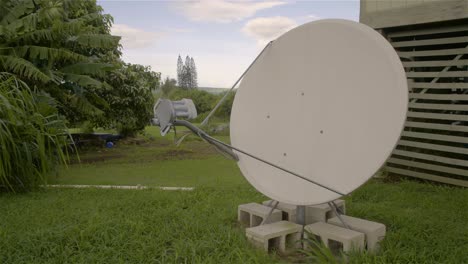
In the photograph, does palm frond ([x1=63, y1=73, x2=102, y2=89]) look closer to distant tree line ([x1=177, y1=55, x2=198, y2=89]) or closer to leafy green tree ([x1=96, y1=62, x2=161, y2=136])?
leafy green tree ([x1=96, y1=62, x2=161, y2=136])

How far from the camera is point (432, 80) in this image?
6867 millimetres

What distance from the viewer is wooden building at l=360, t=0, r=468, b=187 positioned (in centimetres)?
635

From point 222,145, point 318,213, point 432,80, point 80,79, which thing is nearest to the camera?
point 222,145

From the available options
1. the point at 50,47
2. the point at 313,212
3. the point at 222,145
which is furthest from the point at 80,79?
the point at 313,212

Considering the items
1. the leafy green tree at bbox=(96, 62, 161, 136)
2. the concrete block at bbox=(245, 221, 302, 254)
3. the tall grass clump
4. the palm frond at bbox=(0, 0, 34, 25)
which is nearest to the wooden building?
the concrete block at bbox=(245, 221, 302, 254)

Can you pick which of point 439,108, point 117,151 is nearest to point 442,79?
point 439,108

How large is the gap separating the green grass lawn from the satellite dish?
2.17 ft

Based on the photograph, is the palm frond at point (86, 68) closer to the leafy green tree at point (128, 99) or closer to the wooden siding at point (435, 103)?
the leafy green tree at point (128, 99)

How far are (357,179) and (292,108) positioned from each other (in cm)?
101

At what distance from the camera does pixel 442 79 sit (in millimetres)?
6977

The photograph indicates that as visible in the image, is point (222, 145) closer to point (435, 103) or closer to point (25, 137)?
point (25, 137)

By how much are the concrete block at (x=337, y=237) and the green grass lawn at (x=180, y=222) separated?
15 cm

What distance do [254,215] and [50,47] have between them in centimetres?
597

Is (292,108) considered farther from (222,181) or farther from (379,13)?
(379,13)
